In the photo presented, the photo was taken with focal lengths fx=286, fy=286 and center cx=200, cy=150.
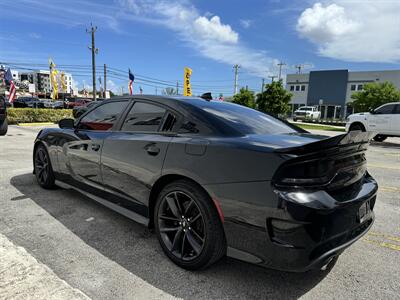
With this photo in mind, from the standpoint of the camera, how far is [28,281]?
212 centimetres

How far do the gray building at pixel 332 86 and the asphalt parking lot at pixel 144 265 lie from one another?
1807 inches

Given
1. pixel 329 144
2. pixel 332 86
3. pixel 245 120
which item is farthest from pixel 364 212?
pixel 332 86

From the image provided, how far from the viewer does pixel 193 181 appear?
2.33 m

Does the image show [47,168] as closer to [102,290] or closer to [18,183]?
[18,183]

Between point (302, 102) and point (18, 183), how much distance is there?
173 ft

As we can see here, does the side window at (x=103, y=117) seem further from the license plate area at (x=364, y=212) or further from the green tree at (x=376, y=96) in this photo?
the green tree at (x=376, y=96)

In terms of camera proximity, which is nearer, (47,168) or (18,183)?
(47,168)

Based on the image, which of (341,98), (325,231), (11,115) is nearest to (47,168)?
(325,231)

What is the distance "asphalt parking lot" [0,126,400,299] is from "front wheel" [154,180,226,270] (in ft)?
0.49

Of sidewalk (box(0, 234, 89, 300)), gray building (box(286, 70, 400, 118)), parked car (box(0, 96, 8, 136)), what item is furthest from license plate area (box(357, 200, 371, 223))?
gray building (box(286, 70, 400, 118))

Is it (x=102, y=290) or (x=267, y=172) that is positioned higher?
(x=267, y=172)

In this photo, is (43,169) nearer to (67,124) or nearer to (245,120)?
(67,124)

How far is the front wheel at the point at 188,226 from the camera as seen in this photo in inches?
87.0

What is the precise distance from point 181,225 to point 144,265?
1.57 feet
